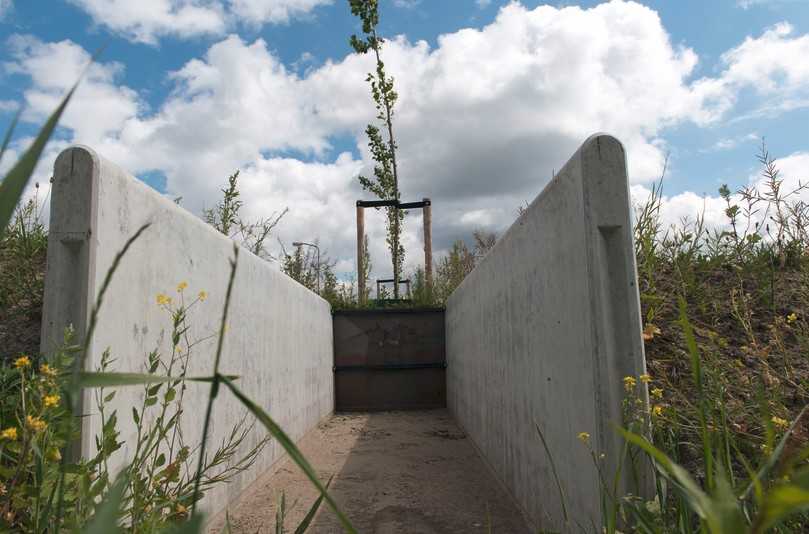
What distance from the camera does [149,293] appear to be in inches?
98.6

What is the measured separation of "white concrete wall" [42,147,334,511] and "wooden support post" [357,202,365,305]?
393cm

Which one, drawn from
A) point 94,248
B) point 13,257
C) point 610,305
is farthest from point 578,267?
point 13,257

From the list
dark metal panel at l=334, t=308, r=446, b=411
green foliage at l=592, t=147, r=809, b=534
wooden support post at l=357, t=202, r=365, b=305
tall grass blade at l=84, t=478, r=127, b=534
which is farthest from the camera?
wooden support post at l=357, t=202, r=365, b=305

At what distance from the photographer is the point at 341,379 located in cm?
814

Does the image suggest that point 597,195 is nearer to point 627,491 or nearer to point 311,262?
point 627,491

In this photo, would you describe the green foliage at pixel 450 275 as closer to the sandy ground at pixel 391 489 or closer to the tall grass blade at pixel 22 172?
the sandy ground at pixel 391 489

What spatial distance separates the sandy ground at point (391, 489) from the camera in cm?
313

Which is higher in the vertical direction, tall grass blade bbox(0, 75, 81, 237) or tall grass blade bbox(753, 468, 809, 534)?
tall grass blade bbox(0, 75, 81, 237)

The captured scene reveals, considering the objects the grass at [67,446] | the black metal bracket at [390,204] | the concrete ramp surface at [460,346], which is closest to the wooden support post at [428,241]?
the black metal bracket at [390,204]

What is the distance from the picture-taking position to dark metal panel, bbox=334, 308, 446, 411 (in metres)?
8.07

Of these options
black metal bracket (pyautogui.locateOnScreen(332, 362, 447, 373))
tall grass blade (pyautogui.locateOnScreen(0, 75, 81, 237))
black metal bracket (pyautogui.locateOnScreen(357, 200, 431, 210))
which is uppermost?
black metal bracket (pyautogui.locateOnScreen(357, 200, 431, 210))

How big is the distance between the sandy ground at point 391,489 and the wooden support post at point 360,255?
3179mm

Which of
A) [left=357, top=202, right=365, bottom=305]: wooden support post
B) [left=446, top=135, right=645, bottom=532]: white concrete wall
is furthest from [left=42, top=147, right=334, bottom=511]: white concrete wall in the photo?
[left=357, top=202, right=365, bottom=305]: wooden support post

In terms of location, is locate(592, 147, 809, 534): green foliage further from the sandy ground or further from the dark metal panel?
the dark metal panel
